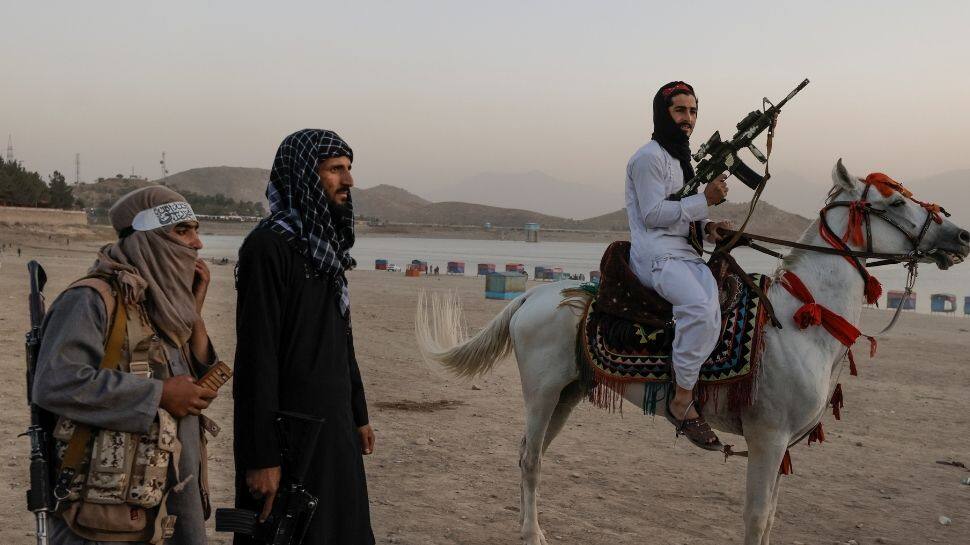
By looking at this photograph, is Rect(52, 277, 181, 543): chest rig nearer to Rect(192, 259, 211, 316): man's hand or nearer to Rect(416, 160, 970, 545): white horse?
Rect(192, 259, 211, 316): man's hand

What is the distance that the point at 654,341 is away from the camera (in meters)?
4.76

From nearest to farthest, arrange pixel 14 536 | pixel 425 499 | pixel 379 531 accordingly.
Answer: pixel 14 536 → pixel 379 531 → pixel 425 499

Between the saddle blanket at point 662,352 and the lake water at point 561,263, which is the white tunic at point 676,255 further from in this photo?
the lake water at point 561,263

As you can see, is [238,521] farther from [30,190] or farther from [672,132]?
[30,190]

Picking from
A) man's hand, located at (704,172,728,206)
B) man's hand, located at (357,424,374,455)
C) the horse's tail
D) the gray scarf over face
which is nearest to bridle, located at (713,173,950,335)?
man's hand, located at (704,172,728,206)

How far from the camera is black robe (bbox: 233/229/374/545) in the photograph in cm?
274

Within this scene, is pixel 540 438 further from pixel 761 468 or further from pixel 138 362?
pixel 138 362

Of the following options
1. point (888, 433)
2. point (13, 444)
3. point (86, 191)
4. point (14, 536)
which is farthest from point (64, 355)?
point (86, 191)

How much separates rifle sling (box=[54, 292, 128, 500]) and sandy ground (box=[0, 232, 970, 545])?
8.83 feet

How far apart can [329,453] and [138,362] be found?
2.34ft

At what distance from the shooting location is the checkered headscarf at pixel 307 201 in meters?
2.90

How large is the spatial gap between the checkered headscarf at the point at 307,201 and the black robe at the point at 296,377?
0.05 m

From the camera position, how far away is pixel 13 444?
6367 millimetres

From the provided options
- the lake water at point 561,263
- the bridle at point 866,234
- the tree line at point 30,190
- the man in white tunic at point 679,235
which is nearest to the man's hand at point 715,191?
the man in white tunic at point 679,235
